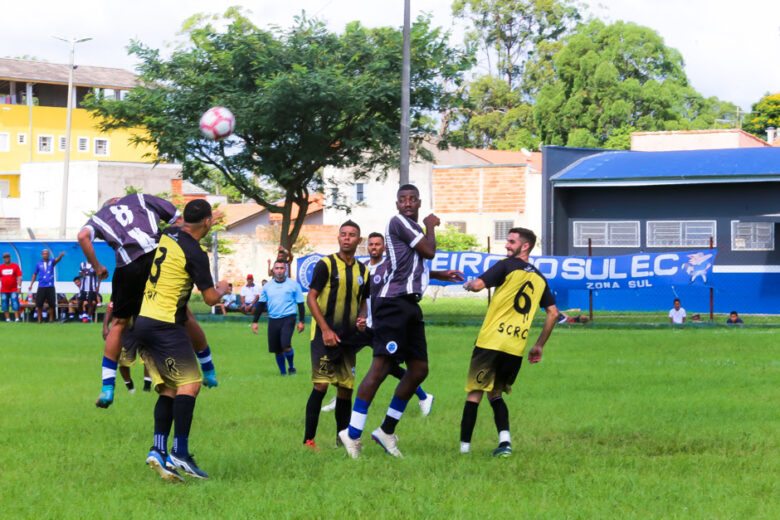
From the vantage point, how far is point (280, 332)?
17.5m

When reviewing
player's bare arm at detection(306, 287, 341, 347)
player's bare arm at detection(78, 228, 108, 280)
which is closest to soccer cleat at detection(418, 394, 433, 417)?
player's bare arm at detection(306, 287, 341, 347)

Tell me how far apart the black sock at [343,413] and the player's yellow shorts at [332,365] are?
140mm

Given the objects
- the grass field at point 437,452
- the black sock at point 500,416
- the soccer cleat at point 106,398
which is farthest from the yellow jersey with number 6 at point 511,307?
the soccer cleat at point 106,398

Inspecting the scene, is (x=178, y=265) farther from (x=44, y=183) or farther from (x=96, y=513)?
(x=44, y=183)

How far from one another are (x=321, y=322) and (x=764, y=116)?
75.0 metres

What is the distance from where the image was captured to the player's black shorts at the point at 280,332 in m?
17.5

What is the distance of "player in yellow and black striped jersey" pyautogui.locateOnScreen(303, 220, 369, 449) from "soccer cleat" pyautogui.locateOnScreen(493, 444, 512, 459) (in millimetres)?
1429

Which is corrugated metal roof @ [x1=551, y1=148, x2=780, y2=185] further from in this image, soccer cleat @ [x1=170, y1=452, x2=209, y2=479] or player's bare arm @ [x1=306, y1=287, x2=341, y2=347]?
soccer cleat @ [x1=170, y1=452, x2=209, y2=479]

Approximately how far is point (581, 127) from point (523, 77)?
1109 cm

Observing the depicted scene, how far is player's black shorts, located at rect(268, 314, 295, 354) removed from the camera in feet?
57.4

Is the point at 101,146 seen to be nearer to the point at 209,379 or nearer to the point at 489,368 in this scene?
the point at 209,379

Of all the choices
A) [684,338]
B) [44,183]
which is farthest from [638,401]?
[44,183]

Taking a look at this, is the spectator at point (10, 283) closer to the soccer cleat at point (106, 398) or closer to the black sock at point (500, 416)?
the soccer cleat at point (106, 398)

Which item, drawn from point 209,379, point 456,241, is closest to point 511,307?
point 209,379
